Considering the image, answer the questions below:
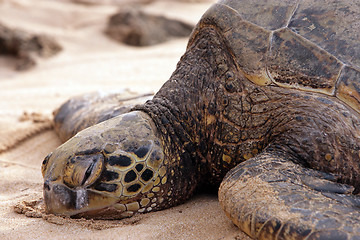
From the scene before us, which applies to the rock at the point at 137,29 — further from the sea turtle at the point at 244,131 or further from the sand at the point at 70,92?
the sea turtle at the point at 244,131

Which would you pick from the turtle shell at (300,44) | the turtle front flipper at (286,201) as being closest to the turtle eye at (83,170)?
the turtle front flipper at (286,201)

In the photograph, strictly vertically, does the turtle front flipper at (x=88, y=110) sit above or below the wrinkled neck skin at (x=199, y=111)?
below

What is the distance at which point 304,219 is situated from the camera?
1.65 m

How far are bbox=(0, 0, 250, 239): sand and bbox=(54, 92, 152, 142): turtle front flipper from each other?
20 cm

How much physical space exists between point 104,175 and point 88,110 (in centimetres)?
139

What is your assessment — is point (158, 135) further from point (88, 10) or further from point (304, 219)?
point (88, 10)

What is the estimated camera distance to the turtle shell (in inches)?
84.4

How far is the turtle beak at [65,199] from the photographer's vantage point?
6.87ft

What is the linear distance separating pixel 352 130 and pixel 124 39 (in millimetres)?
7342

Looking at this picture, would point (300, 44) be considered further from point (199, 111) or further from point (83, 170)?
point (83, 170)

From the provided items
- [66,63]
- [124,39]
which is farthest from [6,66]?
[124,39]

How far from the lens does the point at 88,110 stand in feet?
11.1

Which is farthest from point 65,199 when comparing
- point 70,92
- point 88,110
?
point 70,92

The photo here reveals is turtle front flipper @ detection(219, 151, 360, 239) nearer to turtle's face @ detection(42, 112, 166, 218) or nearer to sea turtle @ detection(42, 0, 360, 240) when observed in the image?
sea turtle @ detection(42, 0, 360, 240)
